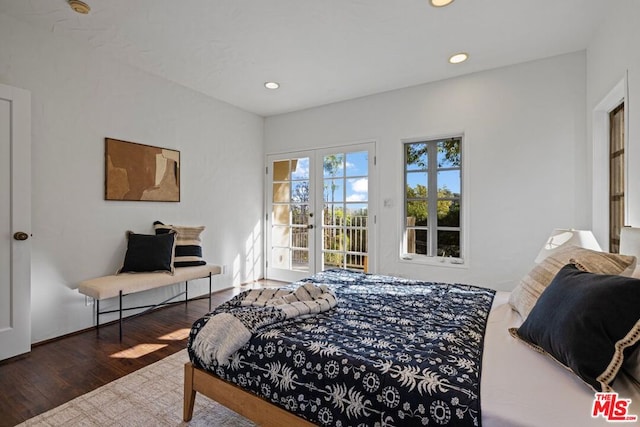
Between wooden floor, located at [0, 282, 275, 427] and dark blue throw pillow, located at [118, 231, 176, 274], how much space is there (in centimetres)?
56

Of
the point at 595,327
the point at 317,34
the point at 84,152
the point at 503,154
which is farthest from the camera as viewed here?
the point at 503,154

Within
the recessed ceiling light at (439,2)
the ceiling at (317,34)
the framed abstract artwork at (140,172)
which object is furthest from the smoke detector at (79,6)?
the recessed ceiling light at (439,2)

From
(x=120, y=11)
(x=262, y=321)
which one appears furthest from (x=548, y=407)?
(x=120, y=11)

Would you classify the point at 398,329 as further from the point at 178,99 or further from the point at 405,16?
the point at 178,99

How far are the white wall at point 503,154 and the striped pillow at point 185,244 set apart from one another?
2269 mm

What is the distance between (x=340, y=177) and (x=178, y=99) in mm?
2292

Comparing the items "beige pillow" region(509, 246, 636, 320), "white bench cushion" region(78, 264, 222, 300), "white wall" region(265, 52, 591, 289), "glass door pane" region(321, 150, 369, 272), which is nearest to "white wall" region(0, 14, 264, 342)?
"white bench cushion" region(78, 264, 222, 300)

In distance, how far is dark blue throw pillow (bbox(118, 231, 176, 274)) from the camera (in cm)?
313

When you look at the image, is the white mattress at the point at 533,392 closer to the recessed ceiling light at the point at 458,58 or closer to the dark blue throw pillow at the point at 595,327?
the dark blue throw pillow at the point at 595,327

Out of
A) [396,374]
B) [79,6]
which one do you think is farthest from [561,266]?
[79,6]

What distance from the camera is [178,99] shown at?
12.6 ft

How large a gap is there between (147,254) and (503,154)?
12.6 ft

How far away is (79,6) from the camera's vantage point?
237 cm

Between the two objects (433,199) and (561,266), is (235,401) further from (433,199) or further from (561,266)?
(433,199)
